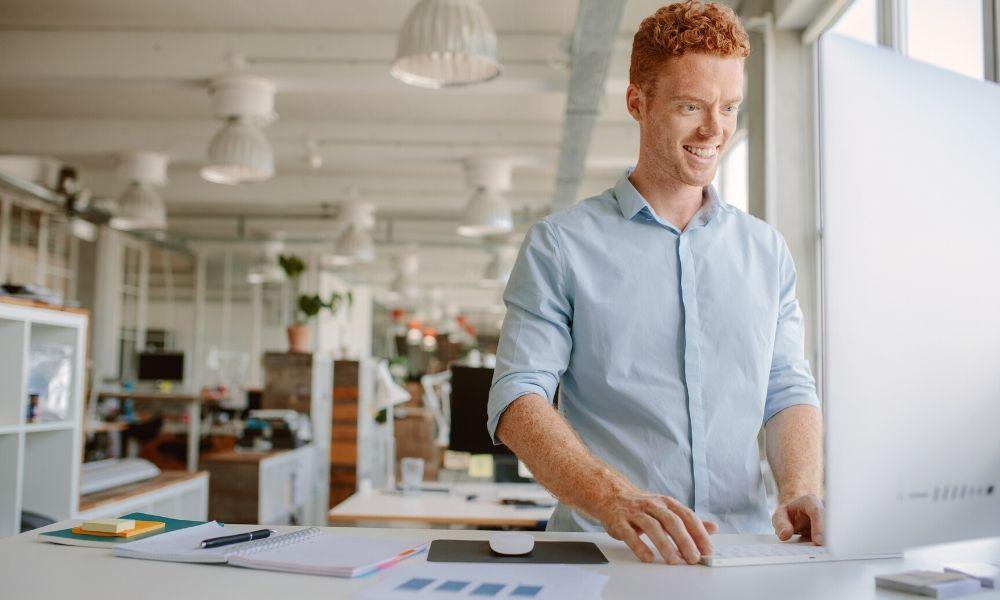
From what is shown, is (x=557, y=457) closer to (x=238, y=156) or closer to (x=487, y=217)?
(x=238, y=156)

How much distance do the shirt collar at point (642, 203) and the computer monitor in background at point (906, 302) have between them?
28.2 inches

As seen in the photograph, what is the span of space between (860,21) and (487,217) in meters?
4.28

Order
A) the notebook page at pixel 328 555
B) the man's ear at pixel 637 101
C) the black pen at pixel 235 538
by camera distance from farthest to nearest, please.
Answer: the man's ear at pixel 637 101
the black pen at pixel 235 538
the notebook page at pixel 328 555

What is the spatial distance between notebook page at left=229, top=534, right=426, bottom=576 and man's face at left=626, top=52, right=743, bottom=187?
0.79 meters

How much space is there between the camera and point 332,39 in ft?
22.5

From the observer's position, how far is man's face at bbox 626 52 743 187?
145cm

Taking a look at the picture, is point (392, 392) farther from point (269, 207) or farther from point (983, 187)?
point (269, 207)

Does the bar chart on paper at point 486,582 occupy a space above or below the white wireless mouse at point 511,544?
below

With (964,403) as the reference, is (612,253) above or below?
above

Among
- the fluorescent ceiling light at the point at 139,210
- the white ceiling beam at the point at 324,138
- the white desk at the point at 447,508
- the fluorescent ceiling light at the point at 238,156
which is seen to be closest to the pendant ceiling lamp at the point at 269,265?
the white ceiling beam at the point at 324,138

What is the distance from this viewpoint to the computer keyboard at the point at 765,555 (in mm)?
1105

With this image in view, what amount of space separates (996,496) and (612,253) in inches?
31.0

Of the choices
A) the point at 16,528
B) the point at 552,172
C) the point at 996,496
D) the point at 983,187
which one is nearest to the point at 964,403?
the point at 996,496

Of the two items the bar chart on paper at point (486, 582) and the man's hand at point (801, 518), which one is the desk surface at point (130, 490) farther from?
the man's hand at point (801, 518)
